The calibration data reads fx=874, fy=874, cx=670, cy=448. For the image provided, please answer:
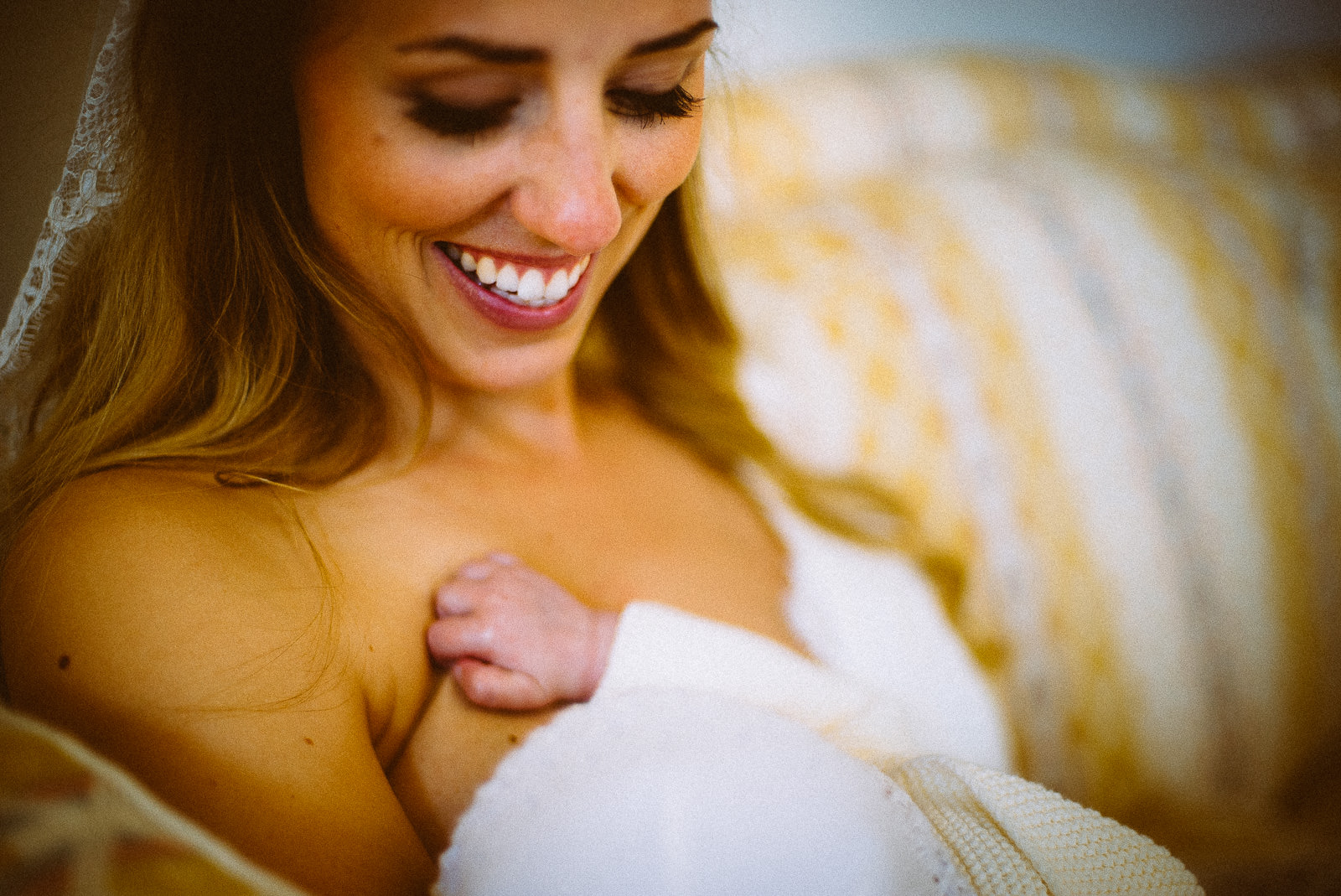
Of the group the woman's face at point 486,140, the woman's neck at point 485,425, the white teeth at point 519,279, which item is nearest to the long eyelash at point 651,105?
the woman's face at point 486,140

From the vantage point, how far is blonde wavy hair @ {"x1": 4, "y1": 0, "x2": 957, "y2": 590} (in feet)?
1.83

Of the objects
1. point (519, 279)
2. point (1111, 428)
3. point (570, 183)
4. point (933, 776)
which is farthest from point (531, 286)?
point (1111, 428)

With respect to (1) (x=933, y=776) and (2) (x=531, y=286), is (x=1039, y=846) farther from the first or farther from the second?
(2) (x=531, y=286)

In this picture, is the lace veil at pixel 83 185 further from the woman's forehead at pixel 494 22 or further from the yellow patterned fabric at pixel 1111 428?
the yellow patterned fabric at pixel 1111 428

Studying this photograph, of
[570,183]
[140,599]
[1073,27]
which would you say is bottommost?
[140,599]

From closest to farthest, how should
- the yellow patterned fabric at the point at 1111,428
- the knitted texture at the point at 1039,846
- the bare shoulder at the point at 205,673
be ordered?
the bare shoulder at the point at 205,673, the knitted texture at the point at 1039,846, the yellow patterned fabric at the point at 1111,428

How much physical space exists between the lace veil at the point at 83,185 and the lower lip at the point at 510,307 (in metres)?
0.22

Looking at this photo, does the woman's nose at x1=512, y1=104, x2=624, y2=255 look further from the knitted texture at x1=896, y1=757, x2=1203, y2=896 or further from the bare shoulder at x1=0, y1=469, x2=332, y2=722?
the knitted texture at x1=896, y1=757, x2=1203, y2=896

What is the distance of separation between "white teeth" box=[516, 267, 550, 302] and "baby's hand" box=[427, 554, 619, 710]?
21 cm

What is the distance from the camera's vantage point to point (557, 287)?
26.2 inches

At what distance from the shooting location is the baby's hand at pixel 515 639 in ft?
2.13

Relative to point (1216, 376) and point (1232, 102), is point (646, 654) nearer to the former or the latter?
point (1216, 376)

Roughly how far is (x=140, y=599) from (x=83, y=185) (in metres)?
0.28

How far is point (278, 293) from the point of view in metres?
0.61
